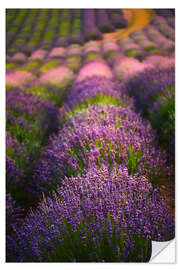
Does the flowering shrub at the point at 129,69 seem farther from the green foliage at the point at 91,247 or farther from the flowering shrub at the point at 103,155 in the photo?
the green foliage at the point at 91,247

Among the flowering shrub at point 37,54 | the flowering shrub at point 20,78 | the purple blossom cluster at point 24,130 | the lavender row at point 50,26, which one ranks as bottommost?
the purple blossom cluster at point 24,130

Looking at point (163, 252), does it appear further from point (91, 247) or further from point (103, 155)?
point (103, 155)

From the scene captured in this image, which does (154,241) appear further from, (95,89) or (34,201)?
(95,89)

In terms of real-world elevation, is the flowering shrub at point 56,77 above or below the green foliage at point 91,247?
above

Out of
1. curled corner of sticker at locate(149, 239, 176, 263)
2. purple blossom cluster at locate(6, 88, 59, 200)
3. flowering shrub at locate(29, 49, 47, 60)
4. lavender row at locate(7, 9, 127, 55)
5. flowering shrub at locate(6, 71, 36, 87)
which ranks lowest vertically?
curled corner of sticker at locate(149, 239, 176, 263)

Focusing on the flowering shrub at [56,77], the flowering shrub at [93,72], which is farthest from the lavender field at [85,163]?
the flowering shrub at [93,72]

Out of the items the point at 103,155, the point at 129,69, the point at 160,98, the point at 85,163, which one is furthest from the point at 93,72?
the point at 85,163

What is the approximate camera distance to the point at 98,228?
1.37 m

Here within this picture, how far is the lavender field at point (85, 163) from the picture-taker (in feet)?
4.65

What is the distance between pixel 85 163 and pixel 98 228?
698 mm

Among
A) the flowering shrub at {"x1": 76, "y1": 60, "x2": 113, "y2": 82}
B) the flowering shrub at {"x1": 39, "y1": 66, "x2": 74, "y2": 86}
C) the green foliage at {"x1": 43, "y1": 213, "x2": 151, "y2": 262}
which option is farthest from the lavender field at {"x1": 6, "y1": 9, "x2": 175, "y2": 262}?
the flowering shrub at {"x1": 76, "y1": 60, "x2": 113, "y2": 82}

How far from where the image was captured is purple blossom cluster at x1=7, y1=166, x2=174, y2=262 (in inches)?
54.1

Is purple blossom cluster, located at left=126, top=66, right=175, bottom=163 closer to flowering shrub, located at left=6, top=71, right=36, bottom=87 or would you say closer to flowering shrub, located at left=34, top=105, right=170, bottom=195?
flowering shrub, located at left=34, top=105, right=170, bottom=195

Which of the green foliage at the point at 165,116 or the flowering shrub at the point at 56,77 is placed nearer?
the green foliage at the point at 165,116
